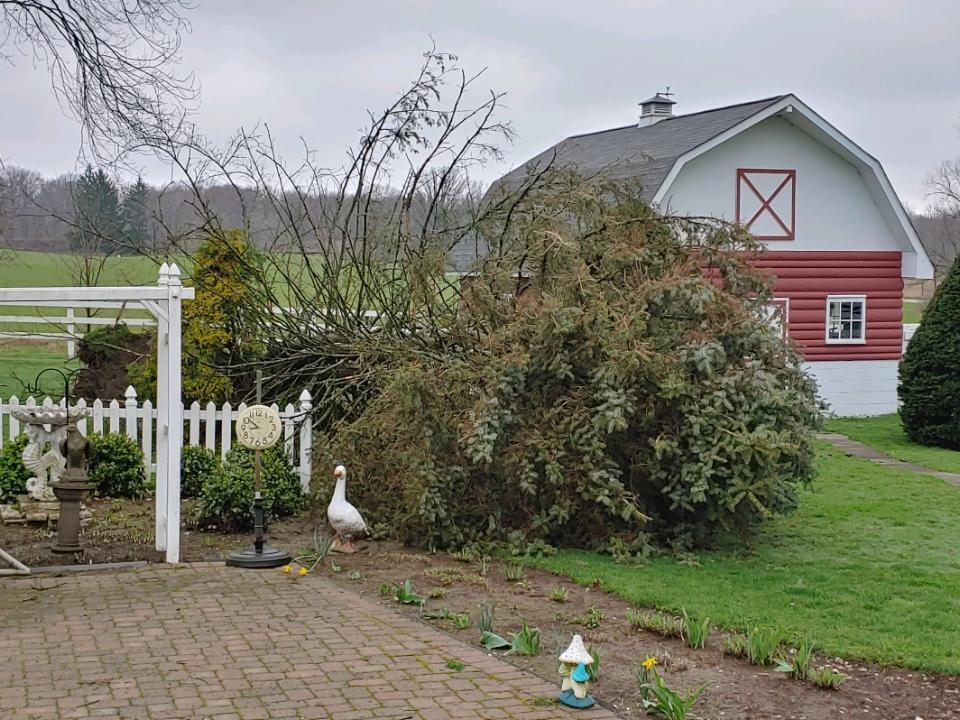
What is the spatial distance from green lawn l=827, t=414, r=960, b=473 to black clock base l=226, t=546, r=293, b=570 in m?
9.47

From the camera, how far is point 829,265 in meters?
20.8

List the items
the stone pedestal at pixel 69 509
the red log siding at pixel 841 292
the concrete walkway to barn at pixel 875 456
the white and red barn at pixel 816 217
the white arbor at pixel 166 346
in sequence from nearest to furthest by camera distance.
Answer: the white arbor at pixel 166 346
the stone pedestal at pixel 69 509
the concrete walkway to barn at pixel 875 456
the white and red barn at pixel 816 217
the red log siding at pixel 841 292

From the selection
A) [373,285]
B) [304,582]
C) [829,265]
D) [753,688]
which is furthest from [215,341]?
[829,265]

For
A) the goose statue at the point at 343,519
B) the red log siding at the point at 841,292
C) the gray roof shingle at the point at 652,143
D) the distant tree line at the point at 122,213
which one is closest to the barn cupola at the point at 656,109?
the gray roof shingle at the point at 652,143

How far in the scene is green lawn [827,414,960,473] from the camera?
15.2 meters

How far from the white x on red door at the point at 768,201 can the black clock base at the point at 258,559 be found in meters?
13.3

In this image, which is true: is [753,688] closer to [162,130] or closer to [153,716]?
[153,716]

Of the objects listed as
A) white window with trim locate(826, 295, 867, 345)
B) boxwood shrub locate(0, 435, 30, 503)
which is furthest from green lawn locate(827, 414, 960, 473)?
boxwood shrub locate(0, 435, 30, 503)

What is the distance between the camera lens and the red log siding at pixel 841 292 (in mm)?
20594

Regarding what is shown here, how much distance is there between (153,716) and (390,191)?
8650 mm

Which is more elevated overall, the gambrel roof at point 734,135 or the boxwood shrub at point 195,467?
the gambrel roof at point 734,135

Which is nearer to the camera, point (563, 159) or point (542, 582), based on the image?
point (542, 582)

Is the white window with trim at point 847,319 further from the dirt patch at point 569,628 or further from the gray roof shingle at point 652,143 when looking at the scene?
the dirt patch at point 569,628

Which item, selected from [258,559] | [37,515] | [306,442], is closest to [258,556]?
[258,559]
